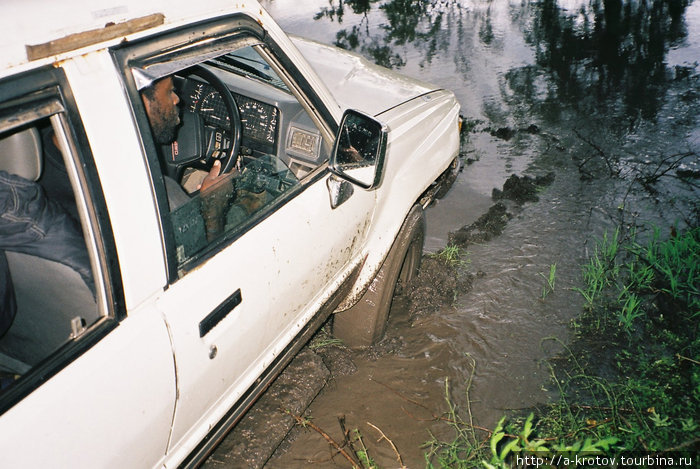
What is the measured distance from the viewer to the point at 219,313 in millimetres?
1749

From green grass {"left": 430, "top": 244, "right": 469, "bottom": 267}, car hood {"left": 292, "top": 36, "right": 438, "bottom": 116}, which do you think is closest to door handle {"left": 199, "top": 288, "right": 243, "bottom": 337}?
car hood {"left": 292, "top": 36, "right": 438, "bottom": 116}

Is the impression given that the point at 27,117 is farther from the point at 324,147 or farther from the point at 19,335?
the point at 324,147

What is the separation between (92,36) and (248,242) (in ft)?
2.60

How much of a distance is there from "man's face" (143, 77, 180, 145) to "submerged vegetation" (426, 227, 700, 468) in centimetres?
169

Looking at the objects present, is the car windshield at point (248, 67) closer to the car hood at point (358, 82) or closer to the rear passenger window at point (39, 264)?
the car hood at point (358, 82)

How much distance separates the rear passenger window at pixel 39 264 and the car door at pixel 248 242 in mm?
224

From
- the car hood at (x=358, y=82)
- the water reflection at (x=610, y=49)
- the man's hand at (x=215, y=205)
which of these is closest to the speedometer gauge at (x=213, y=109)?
the car hood at (x=358, y=82)

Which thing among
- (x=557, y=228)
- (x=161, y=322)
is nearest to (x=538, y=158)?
(x=557, y=228)

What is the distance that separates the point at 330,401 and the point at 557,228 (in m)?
2.23

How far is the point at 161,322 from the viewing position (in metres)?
1.56

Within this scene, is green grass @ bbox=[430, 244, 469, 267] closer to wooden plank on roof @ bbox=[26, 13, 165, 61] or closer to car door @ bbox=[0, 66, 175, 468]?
car door @ bbox=[0, 66, 175, 468]

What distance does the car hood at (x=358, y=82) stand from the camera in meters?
2.88

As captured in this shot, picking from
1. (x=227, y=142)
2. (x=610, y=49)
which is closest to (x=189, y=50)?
(x=227, y=142)

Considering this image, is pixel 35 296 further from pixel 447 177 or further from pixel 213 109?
pixel 447 177
